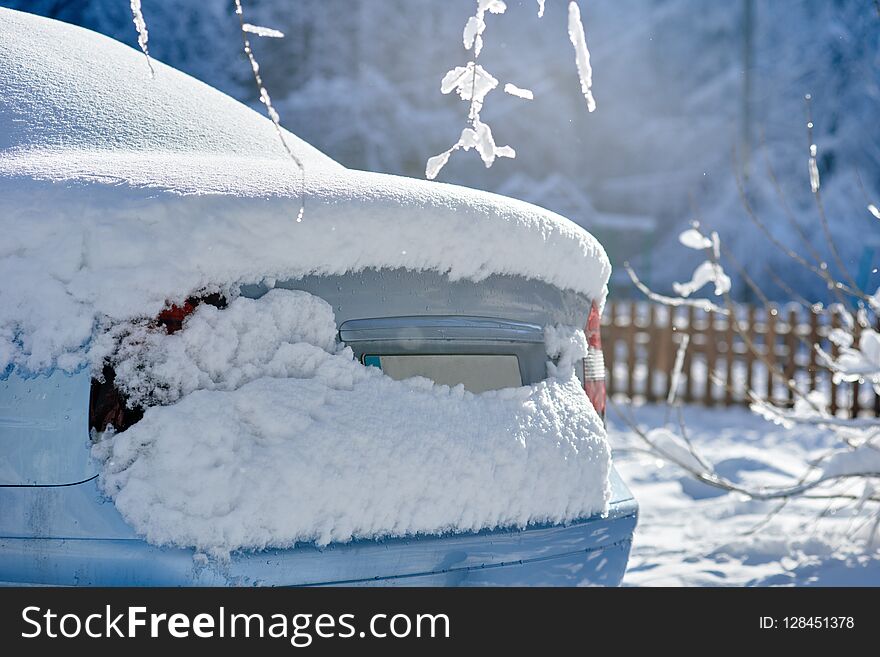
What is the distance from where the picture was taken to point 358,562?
61.6 inches

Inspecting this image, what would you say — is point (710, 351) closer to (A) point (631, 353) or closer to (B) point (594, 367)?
(A) point (631, 353)

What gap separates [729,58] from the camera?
27.0m

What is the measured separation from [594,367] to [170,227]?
3.65 feet

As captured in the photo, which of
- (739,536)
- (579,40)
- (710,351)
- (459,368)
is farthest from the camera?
(710,351)

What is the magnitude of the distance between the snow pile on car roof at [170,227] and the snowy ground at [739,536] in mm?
1455

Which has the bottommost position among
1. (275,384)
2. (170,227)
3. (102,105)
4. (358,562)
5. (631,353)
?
(631,353)

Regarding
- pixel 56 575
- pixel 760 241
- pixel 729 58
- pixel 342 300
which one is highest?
pixel 729 58

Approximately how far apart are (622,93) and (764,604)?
28021 mm

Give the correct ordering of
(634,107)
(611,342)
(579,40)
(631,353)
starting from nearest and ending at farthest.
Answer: (579,40), (631,353), (611,342), (634,107)

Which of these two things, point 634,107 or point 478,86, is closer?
point 478,86

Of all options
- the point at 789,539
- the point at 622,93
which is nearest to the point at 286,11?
the point at 789,539

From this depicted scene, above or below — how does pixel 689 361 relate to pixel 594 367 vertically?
below

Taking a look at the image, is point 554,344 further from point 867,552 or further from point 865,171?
point 865,171

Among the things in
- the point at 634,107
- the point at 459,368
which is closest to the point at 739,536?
the point at 459,368
